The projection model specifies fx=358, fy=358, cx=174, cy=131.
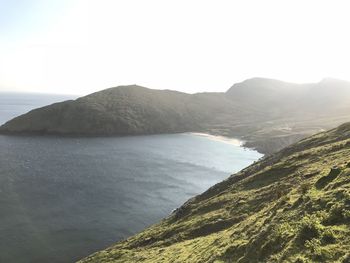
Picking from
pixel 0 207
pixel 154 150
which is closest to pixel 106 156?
pixel 154 150

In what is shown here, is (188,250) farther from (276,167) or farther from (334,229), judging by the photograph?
(276,167)

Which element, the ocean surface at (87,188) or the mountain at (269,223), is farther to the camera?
the ocean surface at (87,188)

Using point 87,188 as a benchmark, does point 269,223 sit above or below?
above

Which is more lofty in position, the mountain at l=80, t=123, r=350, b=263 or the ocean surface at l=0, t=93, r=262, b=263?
the mountain at l=80, t=123, r=350, b=263

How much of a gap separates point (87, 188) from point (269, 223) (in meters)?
80.4

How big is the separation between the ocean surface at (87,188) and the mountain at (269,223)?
61.9 ft

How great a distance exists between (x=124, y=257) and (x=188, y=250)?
44.6 ft

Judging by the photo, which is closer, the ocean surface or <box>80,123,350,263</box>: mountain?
<box>80,123,350,263</box>: mountain

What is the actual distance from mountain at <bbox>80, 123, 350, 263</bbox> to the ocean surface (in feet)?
61.9

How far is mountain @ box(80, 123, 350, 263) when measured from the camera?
76.6ft

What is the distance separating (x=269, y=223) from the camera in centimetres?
3008

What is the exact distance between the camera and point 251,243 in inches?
1093

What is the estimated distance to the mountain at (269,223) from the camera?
23344 millimetres

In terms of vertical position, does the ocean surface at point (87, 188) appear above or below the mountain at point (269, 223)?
below
